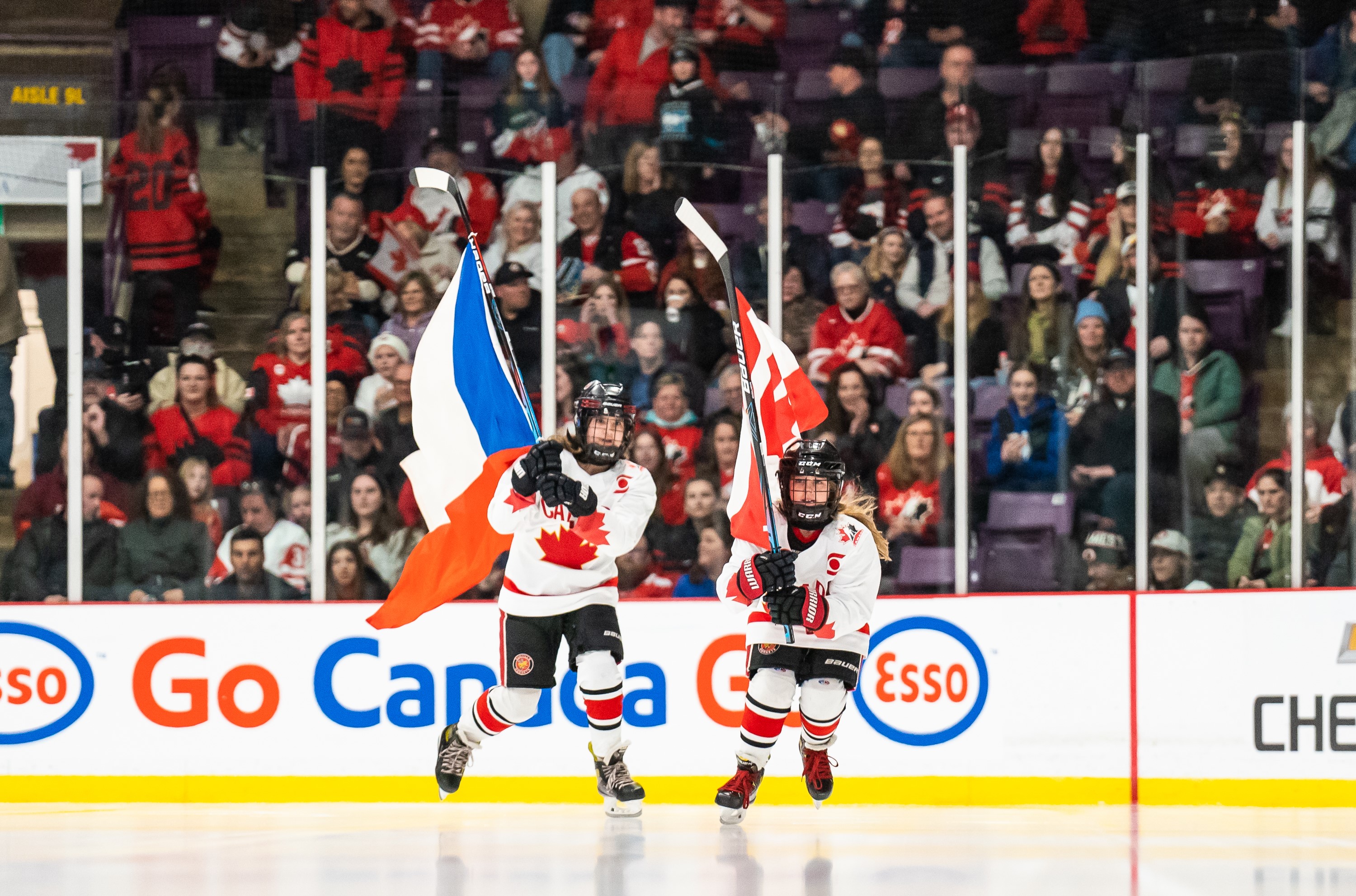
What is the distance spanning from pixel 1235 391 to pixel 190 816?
4155mm

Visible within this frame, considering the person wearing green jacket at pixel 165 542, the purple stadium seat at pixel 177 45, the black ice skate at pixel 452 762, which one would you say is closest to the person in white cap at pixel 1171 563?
the black ice skate at pixel 452 762

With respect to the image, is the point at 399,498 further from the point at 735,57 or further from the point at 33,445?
the point at 735,57

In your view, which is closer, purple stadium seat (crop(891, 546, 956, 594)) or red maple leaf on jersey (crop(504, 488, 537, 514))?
red maple leaf on jersey (crop(504, 488, 537, 514))

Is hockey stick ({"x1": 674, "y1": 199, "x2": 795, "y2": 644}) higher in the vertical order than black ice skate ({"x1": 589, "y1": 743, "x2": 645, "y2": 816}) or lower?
higher

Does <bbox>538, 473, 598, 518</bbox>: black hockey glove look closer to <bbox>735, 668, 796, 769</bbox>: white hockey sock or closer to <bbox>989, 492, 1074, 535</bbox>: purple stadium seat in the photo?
<bbox>735, 668, 796, 769</bbox>: white hockey sock

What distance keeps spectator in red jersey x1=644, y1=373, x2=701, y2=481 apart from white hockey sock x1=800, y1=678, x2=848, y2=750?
1369mm

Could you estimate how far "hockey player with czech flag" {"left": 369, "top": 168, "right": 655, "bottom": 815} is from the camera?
4.64 meters

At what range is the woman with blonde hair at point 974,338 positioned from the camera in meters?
5.69

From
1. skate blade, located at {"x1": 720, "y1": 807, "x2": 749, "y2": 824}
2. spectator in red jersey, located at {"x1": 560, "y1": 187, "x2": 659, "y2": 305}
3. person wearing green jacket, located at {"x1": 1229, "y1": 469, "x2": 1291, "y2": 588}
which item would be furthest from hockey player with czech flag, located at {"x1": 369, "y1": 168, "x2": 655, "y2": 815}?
person wearing green jacket, located at {"x1": 1229, "y1": 469, "x2": 1291, "y2": 588}

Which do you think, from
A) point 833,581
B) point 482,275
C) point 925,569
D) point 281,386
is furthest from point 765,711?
point 281,386

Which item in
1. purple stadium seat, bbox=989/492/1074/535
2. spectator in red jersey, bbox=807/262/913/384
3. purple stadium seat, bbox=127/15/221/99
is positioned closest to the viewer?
purple stadium seat, bbox=989/492/1074/535

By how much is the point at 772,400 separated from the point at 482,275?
1090 mm

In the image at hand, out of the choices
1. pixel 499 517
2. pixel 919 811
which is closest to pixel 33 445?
pixel 499 517

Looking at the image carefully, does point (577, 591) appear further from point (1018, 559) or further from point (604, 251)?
point (1018, 559)
